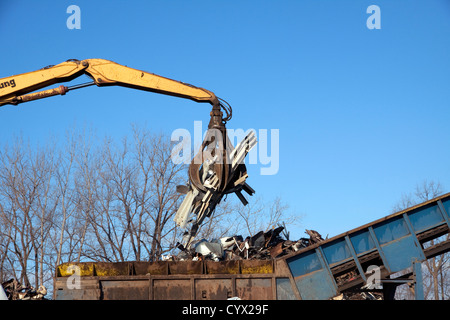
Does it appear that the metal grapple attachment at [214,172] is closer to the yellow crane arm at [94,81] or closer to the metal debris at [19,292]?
the yellow crane arm at [94,81]

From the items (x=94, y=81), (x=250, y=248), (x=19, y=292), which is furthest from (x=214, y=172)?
(x=19, y=292)

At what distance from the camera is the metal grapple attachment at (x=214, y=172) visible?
38.4 feet

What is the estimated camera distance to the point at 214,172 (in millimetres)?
11820

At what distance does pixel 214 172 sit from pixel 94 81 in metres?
3.34

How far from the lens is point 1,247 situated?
24.2 meters

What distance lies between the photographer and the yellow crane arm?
36.8 ft

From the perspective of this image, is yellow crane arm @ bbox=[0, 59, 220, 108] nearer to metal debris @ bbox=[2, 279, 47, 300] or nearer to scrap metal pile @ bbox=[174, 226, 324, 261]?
scrap metal pile @ bbox=[174, 226, 324, 261]

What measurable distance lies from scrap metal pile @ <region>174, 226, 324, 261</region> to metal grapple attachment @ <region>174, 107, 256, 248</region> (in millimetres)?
967

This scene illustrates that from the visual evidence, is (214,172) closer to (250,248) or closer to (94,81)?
(250,248)

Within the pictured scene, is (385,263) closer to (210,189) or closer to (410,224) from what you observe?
(410,224)
